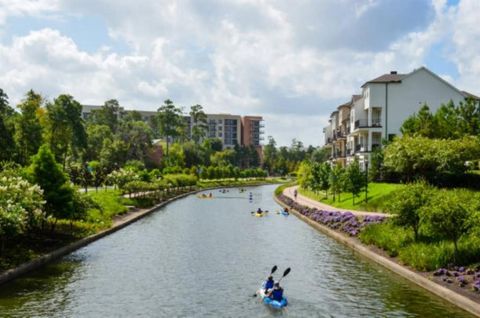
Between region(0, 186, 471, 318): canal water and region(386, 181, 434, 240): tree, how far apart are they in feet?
8.20

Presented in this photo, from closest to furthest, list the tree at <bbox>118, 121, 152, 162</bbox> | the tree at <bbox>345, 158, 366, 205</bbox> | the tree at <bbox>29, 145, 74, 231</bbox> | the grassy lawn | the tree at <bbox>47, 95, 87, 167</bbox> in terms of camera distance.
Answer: the tree at <bbox>29, 145, 74, 231</bbox> → the grassy lawn → the tree at <bbox>345, 158, 366, 205</bbox> → the tree at <bbox>47, 95, 87, 167</bbox> → the tree at <bbox>118, 121, 152, 162</bbox>

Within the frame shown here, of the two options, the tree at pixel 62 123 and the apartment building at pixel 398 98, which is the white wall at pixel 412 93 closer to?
the apartment building at pixel 398 98

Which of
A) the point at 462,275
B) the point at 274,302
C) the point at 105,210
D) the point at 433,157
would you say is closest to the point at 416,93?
the point at 433,157

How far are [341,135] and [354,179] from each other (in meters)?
40.8

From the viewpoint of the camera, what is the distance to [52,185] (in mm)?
29172

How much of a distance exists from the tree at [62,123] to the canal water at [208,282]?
53145 mm

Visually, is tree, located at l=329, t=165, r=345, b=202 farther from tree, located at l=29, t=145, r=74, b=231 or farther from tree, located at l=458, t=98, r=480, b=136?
tree, located at l=29, t=145, r=74, b=231

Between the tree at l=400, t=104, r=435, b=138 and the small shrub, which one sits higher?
the tree at l=400, t=104, r=435, b=138

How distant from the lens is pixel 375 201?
4525cm

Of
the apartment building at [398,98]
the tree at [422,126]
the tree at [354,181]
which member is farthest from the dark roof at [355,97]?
the tree at [354,181]

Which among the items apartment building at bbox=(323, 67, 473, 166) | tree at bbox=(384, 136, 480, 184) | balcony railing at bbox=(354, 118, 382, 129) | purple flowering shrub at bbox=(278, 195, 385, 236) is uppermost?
apartment building at bbox=(323, 67, 473, 166)

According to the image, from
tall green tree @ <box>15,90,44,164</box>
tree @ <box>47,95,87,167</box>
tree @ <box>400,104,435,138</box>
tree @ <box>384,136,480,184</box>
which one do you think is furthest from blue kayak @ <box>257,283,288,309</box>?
tree @ <box>47,95,87,167</box>

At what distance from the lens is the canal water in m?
17.7

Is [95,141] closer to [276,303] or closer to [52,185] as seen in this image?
[52,185]
